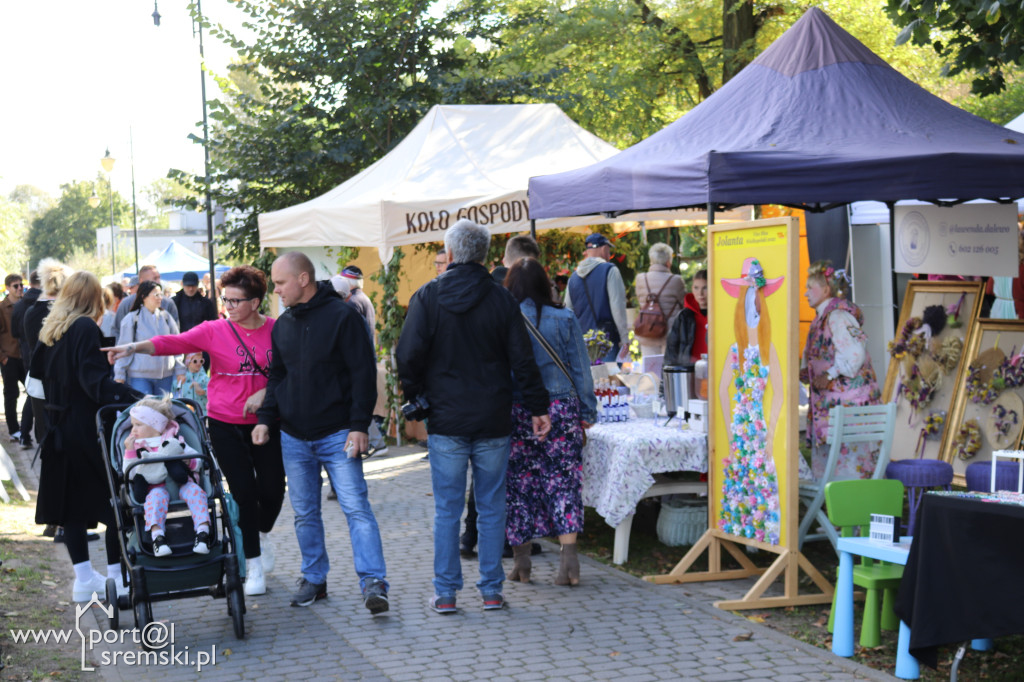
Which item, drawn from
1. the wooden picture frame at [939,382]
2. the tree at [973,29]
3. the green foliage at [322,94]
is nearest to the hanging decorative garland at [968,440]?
the wooden picture frame at [939,382]

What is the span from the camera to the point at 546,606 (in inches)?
233

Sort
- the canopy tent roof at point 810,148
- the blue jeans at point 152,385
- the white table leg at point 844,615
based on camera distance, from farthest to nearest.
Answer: the blue jeans at point 152,385, the canopy tent roof at point 810,148, the white table leg at point 844,615

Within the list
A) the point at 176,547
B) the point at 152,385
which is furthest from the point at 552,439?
the point at 152,385

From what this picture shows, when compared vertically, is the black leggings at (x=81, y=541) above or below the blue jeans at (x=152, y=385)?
below

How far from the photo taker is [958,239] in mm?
8352

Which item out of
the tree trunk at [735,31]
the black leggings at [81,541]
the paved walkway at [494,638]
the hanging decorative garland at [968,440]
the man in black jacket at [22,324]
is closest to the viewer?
the paved walkway at [494,638]

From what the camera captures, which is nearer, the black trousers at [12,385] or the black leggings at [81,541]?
the black leggings at [81,541]

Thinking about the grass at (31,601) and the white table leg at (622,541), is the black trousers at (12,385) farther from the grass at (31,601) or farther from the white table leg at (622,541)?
the white table leg at (622,541)

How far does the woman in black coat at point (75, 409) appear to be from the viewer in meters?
5.89

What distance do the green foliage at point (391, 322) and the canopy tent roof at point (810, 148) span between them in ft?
12.9

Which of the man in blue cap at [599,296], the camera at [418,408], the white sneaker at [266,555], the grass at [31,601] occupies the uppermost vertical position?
the man in blue cap at [599,296]

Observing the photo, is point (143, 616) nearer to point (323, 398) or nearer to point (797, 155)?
point (323, 398)

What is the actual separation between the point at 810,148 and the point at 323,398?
124 inches

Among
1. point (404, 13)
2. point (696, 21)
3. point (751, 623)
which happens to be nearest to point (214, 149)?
point (404, 13)
